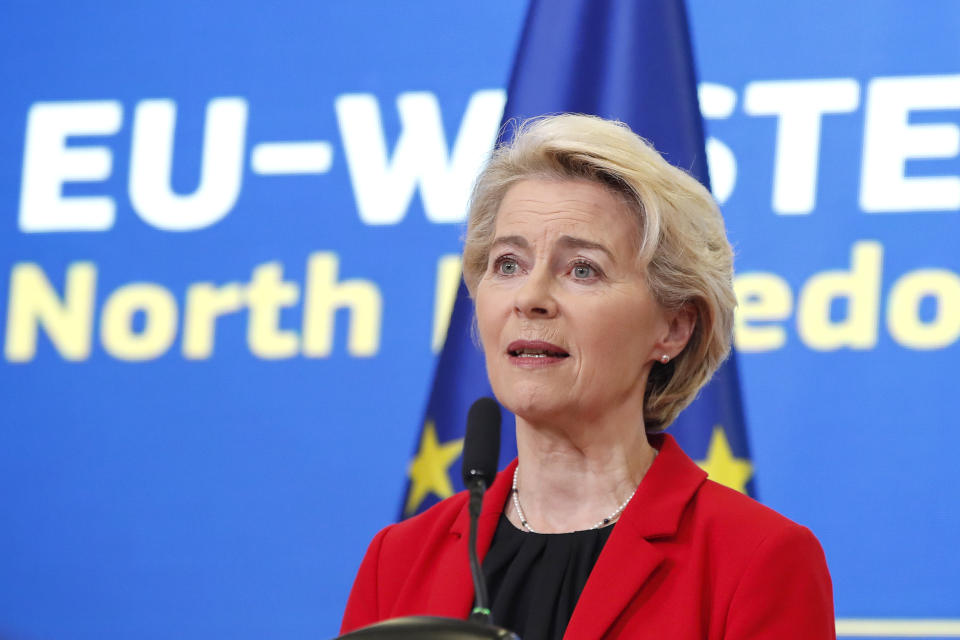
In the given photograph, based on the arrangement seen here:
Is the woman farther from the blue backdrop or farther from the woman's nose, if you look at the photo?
the blue backdrop

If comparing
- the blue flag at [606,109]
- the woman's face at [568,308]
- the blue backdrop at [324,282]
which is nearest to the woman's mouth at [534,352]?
the woman's face at [568,308]

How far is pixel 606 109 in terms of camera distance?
2898 millimetres

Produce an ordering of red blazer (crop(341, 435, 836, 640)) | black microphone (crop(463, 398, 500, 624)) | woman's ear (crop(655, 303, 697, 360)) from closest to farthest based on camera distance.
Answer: black microphone (crop(463, 398, 500, 624)), red blazer (crop(341, 435, 836, 640)), woman's ear (crop(655, 303, 697, 360))

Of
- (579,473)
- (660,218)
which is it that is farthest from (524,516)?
(660,218)

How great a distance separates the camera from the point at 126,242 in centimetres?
375

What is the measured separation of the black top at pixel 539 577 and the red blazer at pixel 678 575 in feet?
0.16

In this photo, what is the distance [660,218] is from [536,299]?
24cm

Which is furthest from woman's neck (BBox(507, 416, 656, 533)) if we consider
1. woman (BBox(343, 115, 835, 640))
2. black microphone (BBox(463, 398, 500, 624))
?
black microphone (BBox(463, 398, 500, 624))

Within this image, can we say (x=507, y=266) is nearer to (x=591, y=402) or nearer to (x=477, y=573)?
(x=591, y=402)

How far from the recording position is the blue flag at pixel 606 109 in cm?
276

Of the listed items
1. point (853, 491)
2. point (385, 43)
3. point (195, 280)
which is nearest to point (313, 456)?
point (195, 280)

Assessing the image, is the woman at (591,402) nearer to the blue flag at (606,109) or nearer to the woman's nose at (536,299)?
the woman's nose at (536,299)

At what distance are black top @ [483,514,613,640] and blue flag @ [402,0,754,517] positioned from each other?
28.8 inches

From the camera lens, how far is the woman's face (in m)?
2.02
